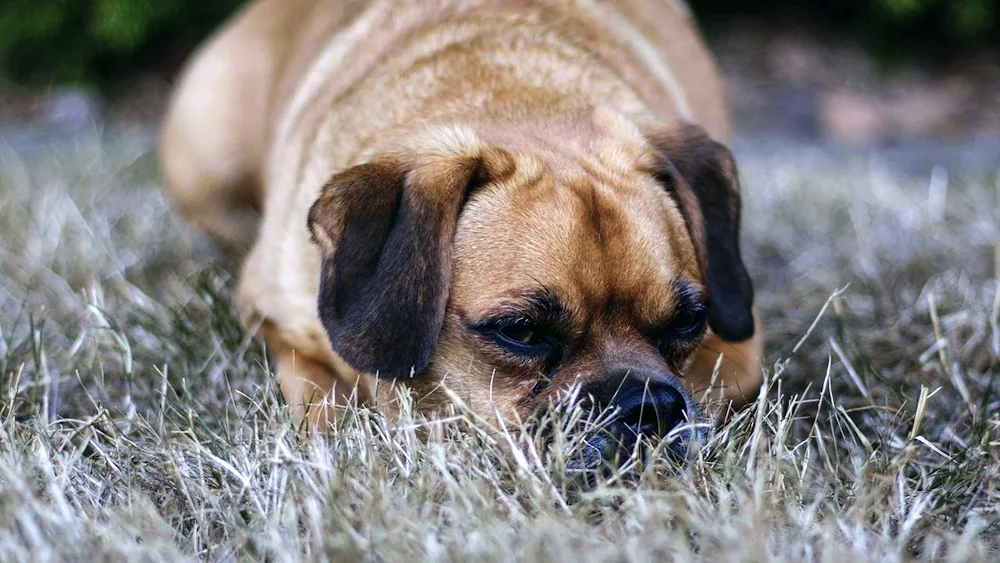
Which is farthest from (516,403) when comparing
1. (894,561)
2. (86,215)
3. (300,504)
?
(86,215)

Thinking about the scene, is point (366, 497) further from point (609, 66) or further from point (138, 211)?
point (138, 211)

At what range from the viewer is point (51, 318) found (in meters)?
3.90

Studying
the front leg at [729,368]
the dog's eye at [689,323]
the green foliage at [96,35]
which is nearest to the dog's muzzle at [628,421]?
the dog's eye at [689,323]

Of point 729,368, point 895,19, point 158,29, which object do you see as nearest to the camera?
point 729,368

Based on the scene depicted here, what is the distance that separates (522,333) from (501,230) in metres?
0.28

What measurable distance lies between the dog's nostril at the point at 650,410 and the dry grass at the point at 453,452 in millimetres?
112

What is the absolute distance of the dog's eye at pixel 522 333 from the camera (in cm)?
264

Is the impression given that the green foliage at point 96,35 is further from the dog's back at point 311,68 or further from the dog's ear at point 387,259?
the dog's ear at point 387,259

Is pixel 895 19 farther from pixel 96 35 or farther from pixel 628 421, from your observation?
pixel 628 421

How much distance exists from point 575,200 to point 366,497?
3.17 ft

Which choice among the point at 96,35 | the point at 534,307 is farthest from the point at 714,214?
the point at 96,35

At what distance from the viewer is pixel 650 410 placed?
2.53 meters

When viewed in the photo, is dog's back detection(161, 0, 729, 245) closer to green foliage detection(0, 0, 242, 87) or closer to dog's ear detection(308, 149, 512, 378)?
dog's ear detection(308, 149, 512, 378)

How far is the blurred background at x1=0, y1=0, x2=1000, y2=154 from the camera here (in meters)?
8.19
